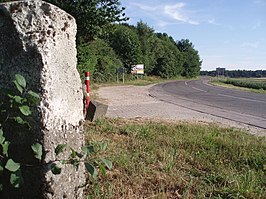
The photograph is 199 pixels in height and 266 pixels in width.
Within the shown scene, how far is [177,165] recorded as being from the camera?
3576 millimetres

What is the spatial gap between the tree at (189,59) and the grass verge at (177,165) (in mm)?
73513

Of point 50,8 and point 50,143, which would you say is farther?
point 50,8

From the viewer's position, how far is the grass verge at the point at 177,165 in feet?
9.21

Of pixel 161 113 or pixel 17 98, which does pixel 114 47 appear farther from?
pixel 17 98

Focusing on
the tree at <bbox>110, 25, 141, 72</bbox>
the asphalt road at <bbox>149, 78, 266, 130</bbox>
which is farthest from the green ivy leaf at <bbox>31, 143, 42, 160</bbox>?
the tree at <bbox>110, 25, 141, 72</bbox>

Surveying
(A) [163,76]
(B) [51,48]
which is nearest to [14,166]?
(B) [51,48]

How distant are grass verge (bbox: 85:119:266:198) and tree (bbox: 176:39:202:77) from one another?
73.5 metres

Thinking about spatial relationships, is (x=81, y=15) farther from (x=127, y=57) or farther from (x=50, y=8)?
(x=127, y=57)

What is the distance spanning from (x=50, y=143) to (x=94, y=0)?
470 inches

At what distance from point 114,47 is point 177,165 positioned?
42978mm

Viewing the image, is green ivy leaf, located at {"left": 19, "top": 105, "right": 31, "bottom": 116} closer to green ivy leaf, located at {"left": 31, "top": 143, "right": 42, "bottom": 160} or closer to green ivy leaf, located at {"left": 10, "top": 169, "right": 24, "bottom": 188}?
green ivy leaf, located at {"left": 31, "top": 143, "right": 42, "bottom": 160}

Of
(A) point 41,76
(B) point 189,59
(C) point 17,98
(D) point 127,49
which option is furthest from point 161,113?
(B) point 189,59

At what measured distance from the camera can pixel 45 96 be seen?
2.10 metres

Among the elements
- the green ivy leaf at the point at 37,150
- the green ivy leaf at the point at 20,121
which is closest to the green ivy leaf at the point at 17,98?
the green ivy leaf at the point at 20,121
